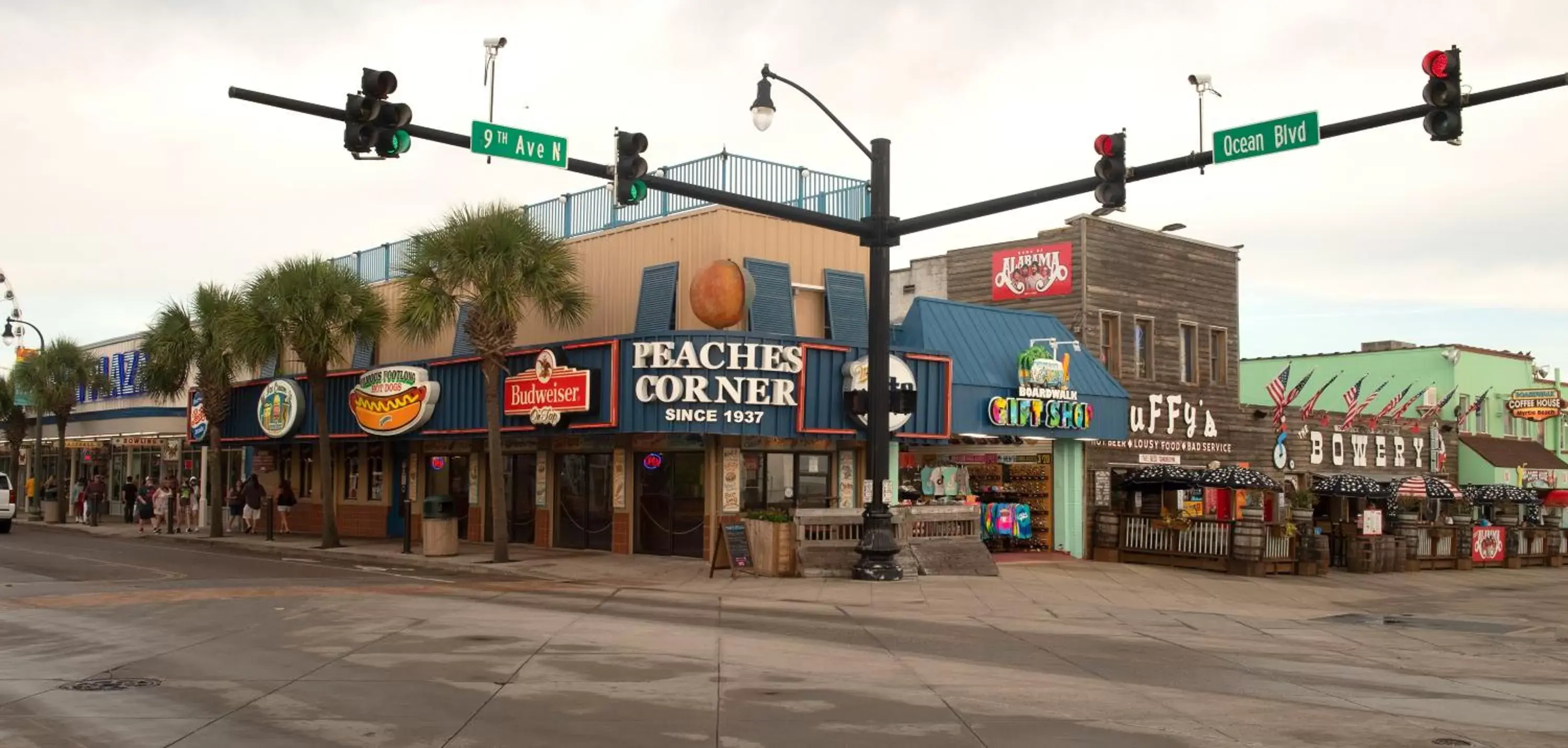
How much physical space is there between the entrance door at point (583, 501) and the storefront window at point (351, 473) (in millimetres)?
9267

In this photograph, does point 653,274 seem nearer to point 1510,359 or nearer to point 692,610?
point 692,610

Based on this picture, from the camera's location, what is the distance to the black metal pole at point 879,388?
A: 21094 mm

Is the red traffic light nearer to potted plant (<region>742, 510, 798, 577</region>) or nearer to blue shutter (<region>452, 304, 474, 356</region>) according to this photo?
potted plant (<region>742, 510, 798, 577</region>)

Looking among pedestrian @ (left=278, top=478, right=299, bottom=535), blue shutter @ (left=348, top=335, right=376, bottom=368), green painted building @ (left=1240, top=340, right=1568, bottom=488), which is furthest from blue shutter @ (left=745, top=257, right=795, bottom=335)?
green painted building @ (left=1240, top=340, right=1568, bottom=488)

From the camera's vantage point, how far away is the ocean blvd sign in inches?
923

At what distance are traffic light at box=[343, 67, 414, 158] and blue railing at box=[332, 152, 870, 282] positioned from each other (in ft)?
30.3

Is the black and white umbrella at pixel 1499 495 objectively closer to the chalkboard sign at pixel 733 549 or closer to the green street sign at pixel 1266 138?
the chalkboard sign at pixel 733 549

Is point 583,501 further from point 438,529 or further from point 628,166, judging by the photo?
point 628,166

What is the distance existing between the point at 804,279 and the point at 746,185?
2.36m

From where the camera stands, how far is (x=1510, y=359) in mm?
48688

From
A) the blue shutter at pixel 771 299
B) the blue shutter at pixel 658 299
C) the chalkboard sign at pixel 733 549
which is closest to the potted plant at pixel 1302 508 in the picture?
the blue shutter at pixel 771 299

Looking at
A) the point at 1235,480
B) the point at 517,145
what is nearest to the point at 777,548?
the point at 517,145

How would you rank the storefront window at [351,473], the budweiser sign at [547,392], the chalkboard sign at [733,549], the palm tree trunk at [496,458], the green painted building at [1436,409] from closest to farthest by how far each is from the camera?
the chalkboard sign at [733,549] < the budweiser sign at [547,392] < the palm tree trunk at [496,458] < the storefront window at [351,473] < the green painted building at [1436,409]

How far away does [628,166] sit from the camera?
17.0 metres
